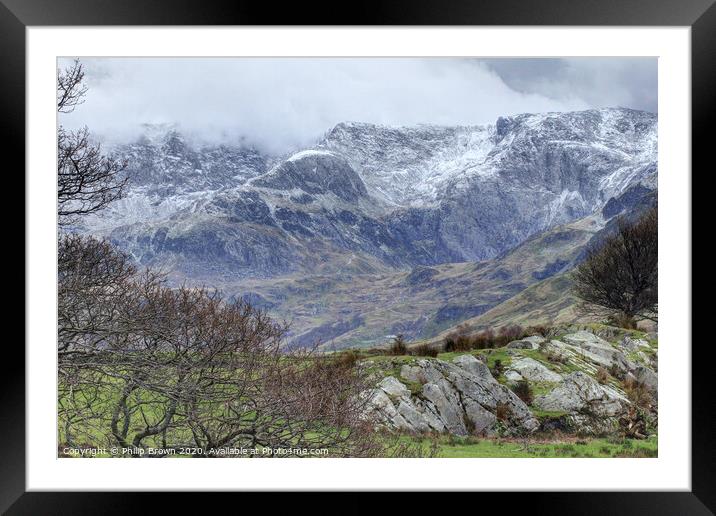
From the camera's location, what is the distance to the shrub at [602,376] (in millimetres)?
8112

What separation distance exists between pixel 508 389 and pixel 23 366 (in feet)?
19.5

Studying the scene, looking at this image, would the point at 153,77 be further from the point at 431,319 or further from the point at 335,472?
the point at 335,472

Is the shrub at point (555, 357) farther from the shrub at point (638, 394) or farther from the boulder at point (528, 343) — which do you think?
the shrub at point (638, 394)

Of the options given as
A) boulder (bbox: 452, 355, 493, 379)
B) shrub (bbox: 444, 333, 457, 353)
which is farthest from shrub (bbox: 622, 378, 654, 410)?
shrub (bbox: 444, 333, 457, 353)

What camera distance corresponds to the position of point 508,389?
7.50m

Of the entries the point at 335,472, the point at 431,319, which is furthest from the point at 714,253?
the point at 431,319

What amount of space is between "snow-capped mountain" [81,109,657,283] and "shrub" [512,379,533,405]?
1109 cm

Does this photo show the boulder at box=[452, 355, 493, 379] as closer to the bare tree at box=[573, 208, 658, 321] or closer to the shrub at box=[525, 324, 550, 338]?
the shrub at box=[525, 324, 550, 338]

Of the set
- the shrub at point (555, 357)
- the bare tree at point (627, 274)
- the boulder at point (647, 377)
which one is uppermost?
the bare tree at point (627, 274)

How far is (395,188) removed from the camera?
815 inches

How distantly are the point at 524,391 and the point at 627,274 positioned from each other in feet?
17.9

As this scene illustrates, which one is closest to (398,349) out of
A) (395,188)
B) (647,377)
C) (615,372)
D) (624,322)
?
(615,372)
